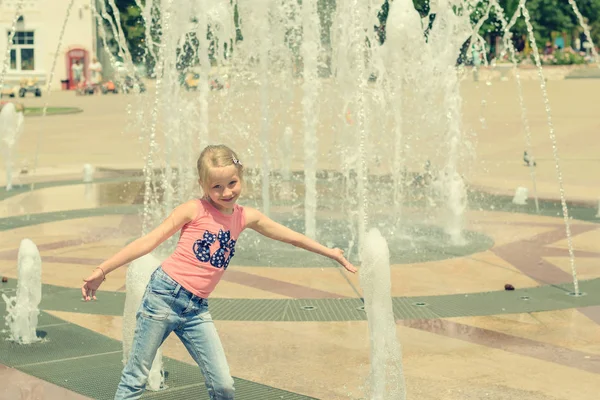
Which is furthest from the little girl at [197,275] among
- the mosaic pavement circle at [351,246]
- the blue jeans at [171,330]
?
the mosaic pavement circle at [351,246]

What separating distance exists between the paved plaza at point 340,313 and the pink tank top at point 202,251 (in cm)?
145

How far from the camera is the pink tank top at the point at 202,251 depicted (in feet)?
15.0

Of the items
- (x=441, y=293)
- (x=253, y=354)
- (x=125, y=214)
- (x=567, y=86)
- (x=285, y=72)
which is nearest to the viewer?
(x=253, y=354)

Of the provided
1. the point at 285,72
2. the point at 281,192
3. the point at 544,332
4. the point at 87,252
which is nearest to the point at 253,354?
the point at 544,332

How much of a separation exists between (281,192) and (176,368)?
8661 mm

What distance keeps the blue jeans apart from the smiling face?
0.40 m

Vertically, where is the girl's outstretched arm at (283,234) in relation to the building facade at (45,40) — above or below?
below

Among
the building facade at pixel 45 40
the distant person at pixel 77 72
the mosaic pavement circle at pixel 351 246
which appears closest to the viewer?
the mosaic pavement circle at pixel 351 246

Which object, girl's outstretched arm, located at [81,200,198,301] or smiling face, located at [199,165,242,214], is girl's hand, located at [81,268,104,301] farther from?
smiling face, located at [199,165,242,214]

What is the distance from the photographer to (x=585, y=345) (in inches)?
275

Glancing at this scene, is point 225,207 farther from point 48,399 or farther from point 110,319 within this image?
point 110,319

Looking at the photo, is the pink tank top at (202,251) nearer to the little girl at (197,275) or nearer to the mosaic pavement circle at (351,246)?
the little girl at (197,275)

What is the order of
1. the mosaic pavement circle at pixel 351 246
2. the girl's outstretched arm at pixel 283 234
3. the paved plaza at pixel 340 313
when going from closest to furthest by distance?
1. the girl's outstretched arm at pixel 283 234
2. the paved plaza at pixel 340 313
3. the mosaic pavement circle at pixel 351 246

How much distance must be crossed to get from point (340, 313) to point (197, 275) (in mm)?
3446
